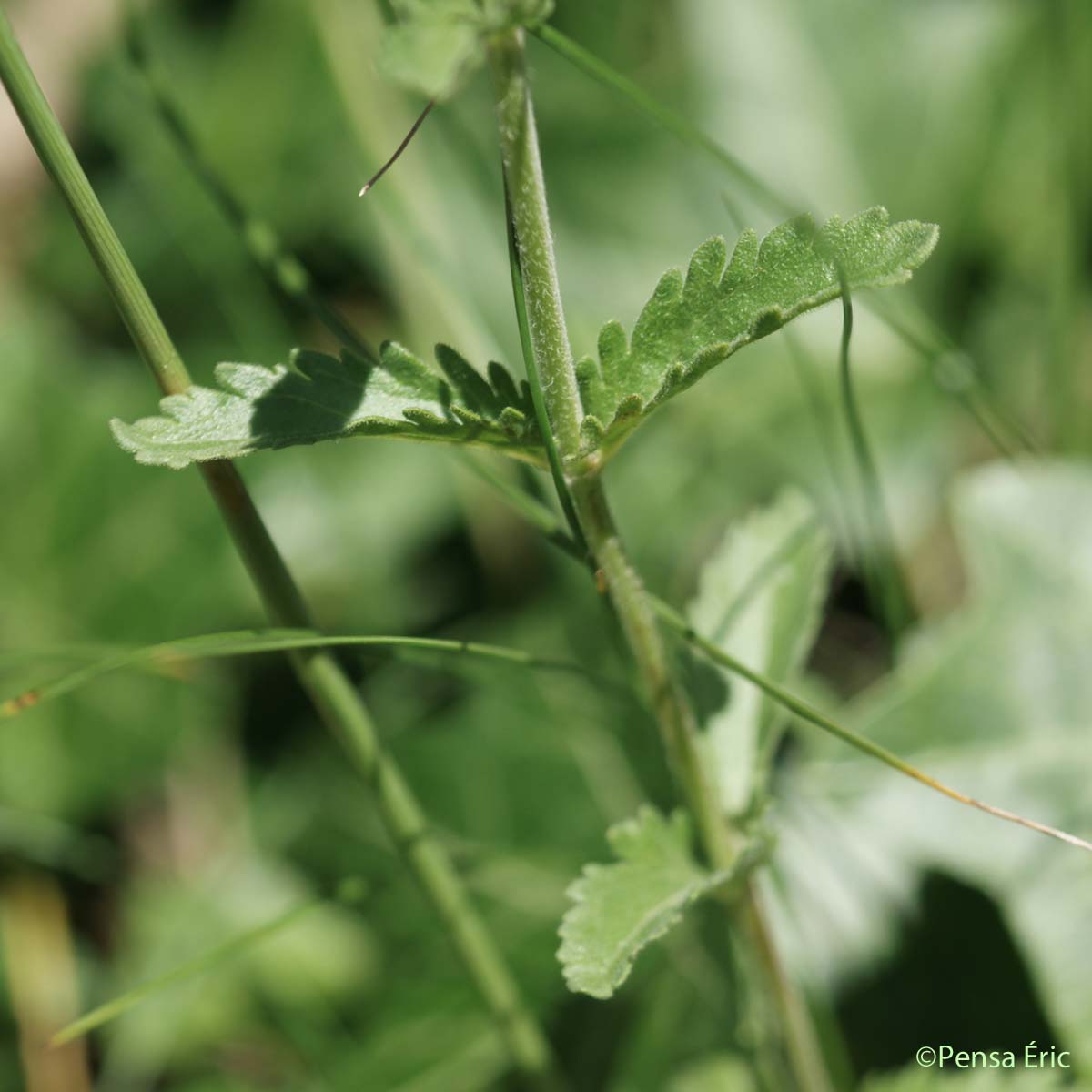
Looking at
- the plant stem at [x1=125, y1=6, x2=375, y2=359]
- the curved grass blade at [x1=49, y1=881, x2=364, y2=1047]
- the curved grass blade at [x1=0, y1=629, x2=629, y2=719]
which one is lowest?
the curved grass blade at [x1=49, y1=881, x2=364, y2=1047]

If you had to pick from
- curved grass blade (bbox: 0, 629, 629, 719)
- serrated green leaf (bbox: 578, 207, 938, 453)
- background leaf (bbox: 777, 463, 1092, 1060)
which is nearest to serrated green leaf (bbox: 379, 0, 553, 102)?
serrated green leaf (bbox: 578, 207, 938, 453)

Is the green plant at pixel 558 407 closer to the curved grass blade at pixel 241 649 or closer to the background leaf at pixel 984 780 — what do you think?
the curved grass blade at pixel 241 649

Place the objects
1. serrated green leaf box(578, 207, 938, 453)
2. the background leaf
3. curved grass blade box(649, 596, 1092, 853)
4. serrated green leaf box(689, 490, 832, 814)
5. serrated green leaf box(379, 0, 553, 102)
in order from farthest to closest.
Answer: the background leaf
serrated green leaf box(689, 490, 832, 814)
curved grass blade box(649, 596, 1092, 853)
serrated green leaf box(578, 207, 938, 453)
serrated green leaf box(379, 0, 553, 102)

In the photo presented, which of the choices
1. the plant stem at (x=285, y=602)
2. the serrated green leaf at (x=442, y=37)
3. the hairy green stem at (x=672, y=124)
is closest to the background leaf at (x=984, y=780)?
the hairy green stem at (x=672, y=124)

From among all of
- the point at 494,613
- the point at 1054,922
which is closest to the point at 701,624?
the point at 1054,922

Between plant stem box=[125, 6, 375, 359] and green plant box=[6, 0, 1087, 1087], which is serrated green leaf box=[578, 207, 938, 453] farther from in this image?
plant stem box=[125, 6, 375, 359]

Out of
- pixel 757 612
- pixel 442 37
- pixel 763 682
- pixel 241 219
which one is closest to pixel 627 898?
pixel 763 682
